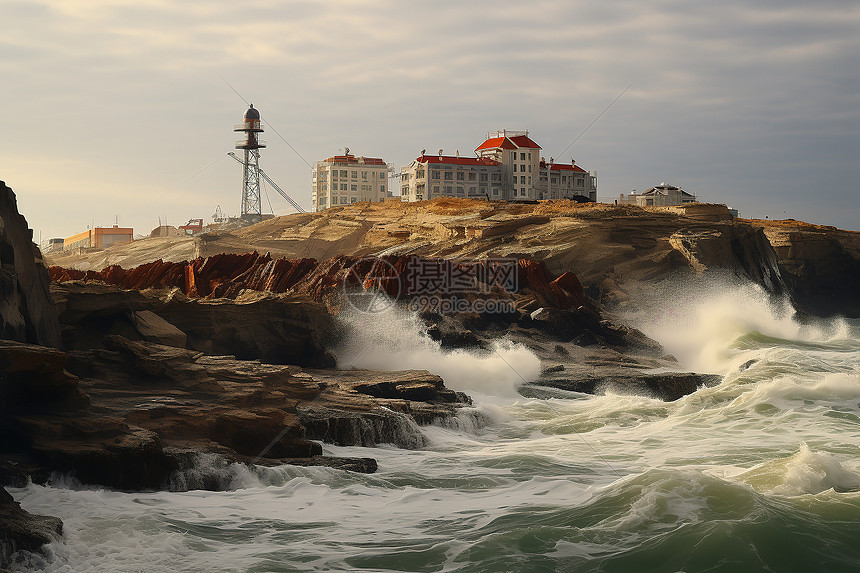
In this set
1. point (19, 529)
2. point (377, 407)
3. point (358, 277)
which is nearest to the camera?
point (19, 529)

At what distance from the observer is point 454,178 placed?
78.4 m

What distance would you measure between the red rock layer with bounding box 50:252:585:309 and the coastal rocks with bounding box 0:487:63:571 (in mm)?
19866

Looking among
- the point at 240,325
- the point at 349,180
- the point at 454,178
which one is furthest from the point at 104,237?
the point at 240,325

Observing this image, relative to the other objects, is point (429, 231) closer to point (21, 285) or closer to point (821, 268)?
point (821, 268)

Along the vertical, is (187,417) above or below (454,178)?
below

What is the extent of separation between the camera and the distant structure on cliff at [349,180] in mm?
84375

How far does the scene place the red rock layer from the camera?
29953 mm

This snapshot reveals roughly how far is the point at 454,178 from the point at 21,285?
66847 mm

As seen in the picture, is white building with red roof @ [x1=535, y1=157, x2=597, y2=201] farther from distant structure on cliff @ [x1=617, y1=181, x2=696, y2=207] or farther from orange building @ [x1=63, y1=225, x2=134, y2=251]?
orange building @ [x1=63, y1=225, x2=134, y2=251]

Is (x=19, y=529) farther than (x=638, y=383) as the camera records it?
No

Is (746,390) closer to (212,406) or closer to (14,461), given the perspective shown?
(212,406)

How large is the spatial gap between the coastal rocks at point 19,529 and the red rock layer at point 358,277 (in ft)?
65.2

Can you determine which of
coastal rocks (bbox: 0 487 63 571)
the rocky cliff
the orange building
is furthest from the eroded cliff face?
the orange building

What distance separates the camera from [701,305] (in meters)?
39.2
